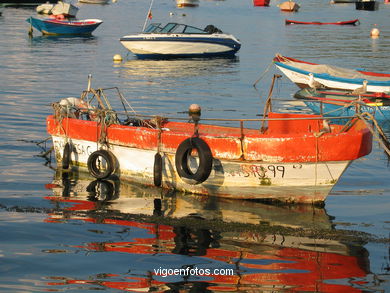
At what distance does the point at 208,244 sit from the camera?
35.0 ft

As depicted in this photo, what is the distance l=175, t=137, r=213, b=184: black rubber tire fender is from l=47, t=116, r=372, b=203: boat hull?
14 centimetres

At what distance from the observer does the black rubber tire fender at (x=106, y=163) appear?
14047mm

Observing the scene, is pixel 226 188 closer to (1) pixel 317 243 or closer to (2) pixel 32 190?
(1) pixel 317 243

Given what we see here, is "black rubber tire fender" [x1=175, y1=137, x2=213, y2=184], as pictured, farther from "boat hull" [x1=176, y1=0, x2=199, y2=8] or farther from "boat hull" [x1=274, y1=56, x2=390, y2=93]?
"boat hull" [x1=176, y1=0, x2=199, y2=8]

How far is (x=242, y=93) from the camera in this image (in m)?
28.1

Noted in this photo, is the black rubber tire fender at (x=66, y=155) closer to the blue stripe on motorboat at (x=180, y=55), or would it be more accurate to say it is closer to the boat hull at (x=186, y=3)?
the blue stripe on motorboat at (x=180, y=55)

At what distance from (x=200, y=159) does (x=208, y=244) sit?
218 centimetres

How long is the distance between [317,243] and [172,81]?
2081 centimetres

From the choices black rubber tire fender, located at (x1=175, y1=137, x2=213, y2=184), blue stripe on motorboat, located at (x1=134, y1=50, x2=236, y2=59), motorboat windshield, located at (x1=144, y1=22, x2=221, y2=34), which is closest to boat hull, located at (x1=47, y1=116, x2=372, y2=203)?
black rubber tire fender, located at (x1=175, y1=137, x2=213, y2=184)

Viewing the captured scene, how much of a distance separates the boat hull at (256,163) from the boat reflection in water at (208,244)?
0.25m

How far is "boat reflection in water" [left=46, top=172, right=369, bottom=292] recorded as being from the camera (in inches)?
362

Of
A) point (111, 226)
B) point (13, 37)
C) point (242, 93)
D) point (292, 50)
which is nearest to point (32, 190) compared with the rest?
point (111, 226)

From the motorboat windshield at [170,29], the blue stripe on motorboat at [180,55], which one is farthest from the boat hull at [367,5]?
the motorboat windshield at [170,29]

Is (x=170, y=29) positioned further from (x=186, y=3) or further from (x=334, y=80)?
(x=186, y=3)
